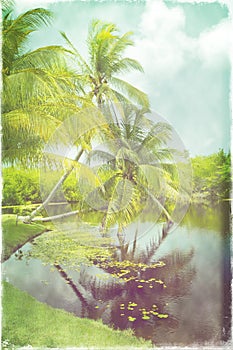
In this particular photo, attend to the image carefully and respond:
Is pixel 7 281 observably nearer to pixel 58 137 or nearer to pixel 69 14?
pixel 58 137

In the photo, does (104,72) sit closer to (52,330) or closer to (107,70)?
(107,70)

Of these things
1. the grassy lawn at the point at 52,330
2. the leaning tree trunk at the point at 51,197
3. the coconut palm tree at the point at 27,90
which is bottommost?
the grassy lawn at the point at 52,330

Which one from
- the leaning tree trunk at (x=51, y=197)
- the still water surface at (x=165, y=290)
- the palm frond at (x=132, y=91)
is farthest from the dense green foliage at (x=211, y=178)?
the leaning tree trunk at (x=51, y=197)

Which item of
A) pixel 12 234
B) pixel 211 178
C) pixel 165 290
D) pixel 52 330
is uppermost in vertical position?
pixel 211 178

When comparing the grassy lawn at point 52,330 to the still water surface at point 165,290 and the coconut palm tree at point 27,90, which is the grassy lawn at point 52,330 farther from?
the coconut palm tree at point 27,90

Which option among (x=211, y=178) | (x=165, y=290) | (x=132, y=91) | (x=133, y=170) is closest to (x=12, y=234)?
(x=133, y=170)

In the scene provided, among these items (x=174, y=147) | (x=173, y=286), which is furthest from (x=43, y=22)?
(x=173, y=286)
